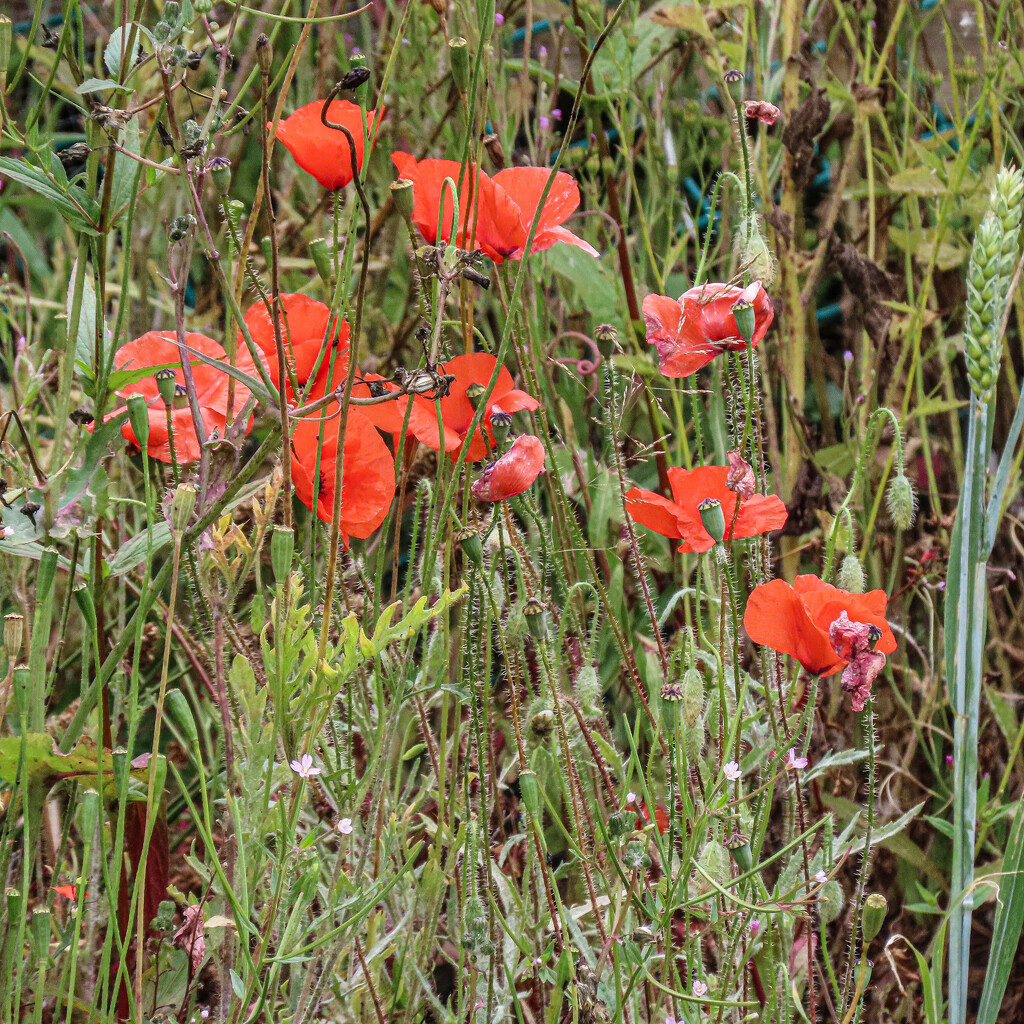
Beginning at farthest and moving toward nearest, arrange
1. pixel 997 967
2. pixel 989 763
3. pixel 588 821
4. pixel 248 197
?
pixel 248 197 < pixel 989 763 < pixel 588 821 < pixel 997 967

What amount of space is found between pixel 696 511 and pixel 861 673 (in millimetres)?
155

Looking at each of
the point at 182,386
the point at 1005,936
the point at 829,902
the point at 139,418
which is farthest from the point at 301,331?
the point at 1005,936

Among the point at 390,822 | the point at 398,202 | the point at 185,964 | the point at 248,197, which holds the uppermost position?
the point at 398,202

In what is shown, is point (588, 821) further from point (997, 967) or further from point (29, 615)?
point (29, 615)

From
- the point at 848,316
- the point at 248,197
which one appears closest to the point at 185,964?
the point at 848,316

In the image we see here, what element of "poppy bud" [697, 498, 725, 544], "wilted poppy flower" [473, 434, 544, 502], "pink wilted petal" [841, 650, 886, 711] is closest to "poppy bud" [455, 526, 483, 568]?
"wilted poppy flower" [473, 434, 544, 502]

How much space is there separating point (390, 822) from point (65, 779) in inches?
8.5

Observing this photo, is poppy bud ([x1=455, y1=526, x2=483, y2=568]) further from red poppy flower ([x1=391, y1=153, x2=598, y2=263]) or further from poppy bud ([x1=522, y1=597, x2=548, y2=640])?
red poppy flower ([x1=391, y1=153, x2=598, y2=263])

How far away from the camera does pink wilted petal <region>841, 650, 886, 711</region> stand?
0.70 metres

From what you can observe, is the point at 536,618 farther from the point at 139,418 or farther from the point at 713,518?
the point at 139,418

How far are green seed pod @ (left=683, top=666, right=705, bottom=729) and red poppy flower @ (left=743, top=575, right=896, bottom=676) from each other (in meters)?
0.05

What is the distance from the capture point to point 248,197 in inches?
75.6

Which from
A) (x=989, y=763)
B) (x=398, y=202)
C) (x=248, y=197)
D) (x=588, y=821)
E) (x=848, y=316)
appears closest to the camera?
(x=398, y=202)

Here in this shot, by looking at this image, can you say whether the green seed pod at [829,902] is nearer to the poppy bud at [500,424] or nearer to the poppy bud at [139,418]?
the poppy bud at [500,424]
